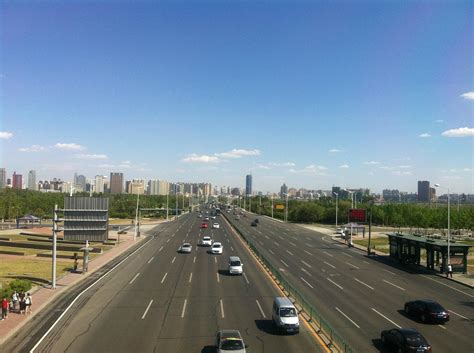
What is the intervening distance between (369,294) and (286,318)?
14.7 metres

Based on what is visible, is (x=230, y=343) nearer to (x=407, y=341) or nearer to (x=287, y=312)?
(x=287, y=312)

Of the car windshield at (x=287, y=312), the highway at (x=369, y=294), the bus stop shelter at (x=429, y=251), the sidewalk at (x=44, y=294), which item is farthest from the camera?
the bus stop shelter at (x=429, y=251)

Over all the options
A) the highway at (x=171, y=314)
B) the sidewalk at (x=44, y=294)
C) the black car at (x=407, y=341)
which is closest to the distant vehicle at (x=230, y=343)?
the highway at (x=171, y=314)

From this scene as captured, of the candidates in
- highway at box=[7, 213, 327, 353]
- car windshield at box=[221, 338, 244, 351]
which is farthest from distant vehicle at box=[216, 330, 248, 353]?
highway at box=[7, 213, 327, 353]

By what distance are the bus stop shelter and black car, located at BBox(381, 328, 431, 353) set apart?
29347 millimetres

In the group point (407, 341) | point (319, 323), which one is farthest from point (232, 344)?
point (407, 341)

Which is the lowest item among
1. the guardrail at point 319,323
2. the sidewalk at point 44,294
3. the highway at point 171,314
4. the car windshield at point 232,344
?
the sidewalk at point 44,294

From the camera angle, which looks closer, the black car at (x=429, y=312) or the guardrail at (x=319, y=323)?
the guardrail at (x=319, y=323)

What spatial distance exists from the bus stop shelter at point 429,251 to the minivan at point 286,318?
29.9m

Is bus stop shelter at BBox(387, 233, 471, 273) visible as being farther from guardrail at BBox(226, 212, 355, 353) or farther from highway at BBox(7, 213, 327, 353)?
guardrail at BBox(226, 212, 355, 353)

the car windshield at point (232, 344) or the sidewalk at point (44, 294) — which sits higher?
the car windshield at point (232, 344)

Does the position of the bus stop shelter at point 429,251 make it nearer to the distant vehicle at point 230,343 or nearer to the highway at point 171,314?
the highway at point 171,314

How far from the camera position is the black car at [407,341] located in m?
20.3

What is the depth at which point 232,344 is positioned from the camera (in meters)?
19.8
